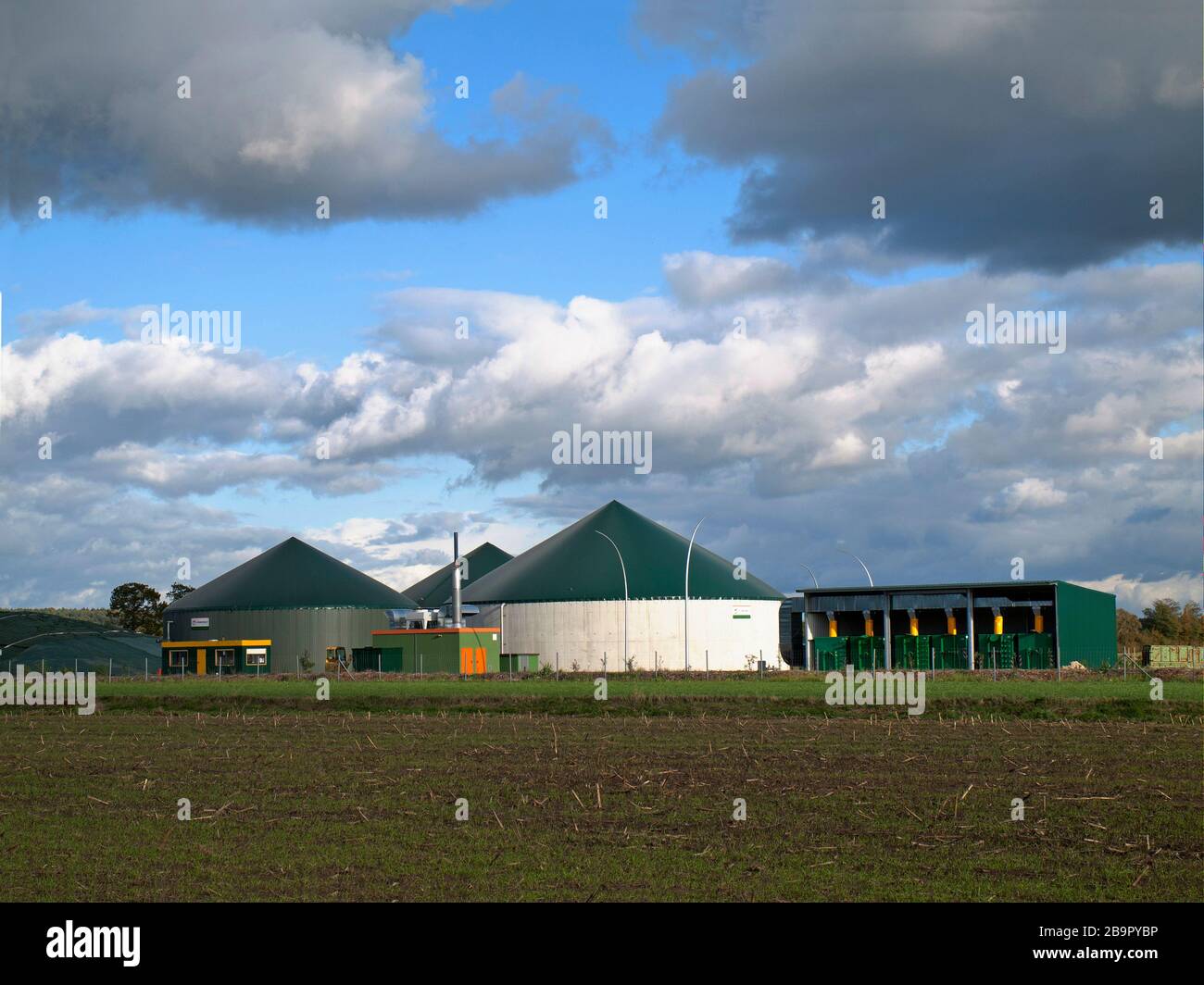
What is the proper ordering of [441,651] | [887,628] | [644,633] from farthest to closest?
[644,633] < [441,651] < [887,628]

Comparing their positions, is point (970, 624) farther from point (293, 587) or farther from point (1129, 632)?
point (1129, 632)

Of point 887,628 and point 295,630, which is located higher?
point 295,630

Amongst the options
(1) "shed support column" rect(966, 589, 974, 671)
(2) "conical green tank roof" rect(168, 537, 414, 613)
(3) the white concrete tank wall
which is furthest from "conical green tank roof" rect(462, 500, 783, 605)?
(1) "shed support column" rect(966, 589, 974, 671)

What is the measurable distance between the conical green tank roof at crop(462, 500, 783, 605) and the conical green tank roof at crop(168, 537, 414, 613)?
853cm

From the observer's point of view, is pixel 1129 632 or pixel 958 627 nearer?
pixel 958 627

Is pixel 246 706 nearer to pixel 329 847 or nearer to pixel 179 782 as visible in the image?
pixel 179 782

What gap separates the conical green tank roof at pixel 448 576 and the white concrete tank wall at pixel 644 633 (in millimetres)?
26631

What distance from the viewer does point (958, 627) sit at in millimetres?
95000

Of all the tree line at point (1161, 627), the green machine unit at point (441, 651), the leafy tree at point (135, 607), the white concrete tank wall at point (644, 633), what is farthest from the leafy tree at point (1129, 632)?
the leafy tree at point (135, 607)

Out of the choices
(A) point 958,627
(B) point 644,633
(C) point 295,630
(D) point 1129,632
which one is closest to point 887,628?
(A) point 958,627

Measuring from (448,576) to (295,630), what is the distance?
27720 millimetres

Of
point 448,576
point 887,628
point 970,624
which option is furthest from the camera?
point 448,576
